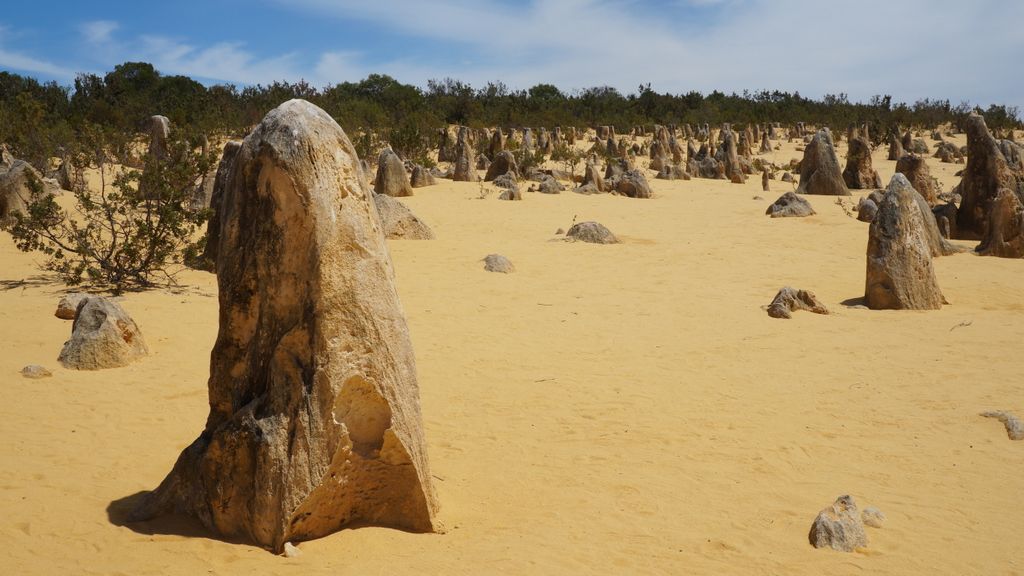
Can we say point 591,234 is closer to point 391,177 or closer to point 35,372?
point 391,177

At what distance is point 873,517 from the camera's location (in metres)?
4.78

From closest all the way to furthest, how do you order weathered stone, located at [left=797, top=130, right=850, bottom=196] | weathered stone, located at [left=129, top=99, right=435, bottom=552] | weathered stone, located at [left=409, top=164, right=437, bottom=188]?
weathered stone, located at [left=129, top=99, right=435, bottom=552] < weathered stone, located at [left=797, top=130, right=850, bottom=196] < weathered stone, located at [left=409, top=164, right=437, bottom=188]

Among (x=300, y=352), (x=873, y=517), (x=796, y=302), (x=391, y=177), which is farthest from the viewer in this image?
(x=391, y=177)

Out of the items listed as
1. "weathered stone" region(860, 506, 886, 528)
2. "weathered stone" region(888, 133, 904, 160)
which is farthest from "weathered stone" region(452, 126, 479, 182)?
"weathered stone" region(860, 506, 886, 528)

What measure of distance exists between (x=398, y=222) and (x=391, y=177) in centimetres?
558

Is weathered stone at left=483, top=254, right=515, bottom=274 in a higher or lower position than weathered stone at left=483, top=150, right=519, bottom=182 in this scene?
lower

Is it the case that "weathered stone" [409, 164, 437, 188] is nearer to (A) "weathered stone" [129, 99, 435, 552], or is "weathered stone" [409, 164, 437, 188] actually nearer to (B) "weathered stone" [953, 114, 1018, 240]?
(B) "weathered stone" [953, 114, 1018, 240]

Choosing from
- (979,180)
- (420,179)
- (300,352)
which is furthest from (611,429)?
(420,179)

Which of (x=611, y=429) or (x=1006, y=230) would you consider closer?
(x=611, y=429)

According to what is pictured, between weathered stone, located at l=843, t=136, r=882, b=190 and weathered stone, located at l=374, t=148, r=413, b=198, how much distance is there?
13.0 m

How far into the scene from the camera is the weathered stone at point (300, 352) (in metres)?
3.92

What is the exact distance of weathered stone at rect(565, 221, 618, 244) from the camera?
15.3m

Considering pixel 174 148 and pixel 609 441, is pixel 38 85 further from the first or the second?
pixel 609 441

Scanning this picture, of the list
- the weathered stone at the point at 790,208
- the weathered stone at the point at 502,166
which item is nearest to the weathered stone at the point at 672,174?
the weathered stone at the point at 502,166
